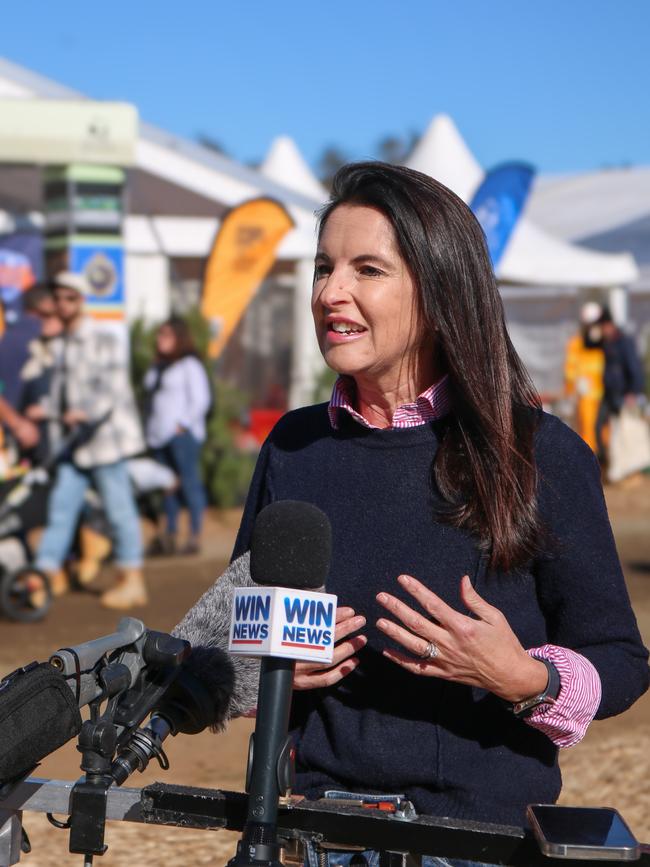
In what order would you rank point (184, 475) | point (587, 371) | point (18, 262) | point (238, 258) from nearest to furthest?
point (184, 475), point (18, 262), point (238, 258), point (587, 371)

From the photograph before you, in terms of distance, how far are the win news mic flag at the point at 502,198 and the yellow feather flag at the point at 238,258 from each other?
210cm

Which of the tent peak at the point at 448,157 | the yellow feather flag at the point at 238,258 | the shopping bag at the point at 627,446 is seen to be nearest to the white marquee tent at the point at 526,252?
the tent peak at the point at 448,157

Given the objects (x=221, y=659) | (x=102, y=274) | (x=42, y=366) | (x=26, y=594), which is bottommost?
(x=26, y=594)

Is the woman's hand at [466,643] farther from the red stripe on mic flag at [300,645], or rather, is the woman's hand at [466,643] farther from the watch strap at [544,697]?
the red stripe on mic flag at [300,645]

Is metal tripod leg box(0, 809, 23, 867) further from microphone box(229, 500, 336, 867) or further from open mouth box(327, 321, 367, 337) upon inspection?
open mouth box(327, 321, 367, 337)

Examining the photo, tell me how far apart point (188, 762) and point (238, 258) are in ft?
26.4

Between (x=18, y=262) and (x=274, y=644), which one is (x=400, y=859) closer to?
(x=274, y=644)

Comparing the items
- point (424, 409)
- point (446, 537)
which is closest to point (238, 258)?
point (424, 409)

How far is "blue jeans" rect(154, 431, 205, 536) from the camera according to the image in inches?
424

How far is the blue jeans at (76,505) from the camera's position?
8.66m

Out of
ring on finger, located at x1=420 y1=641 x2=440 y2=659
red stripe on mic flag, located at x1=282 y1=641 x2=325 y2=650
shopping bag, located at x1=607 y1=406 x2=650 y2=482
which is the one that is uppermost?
red stripe on mic flag, located at x1=282 y1=641 x2=325 y2=650

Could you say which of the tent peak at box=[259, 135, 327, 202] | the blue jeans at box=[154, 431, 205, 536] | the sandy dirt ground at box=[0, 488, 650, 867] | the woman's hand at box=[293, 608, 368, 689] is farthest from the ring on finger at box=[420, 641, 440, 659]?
the tent peak at box=[259, 135, 327, 202]

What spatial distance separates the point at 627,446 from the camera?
52.5 feet

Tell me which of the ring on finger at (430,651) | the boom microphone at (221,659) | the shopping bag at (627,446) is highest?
the ring on finger at (430,651)
